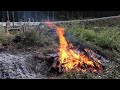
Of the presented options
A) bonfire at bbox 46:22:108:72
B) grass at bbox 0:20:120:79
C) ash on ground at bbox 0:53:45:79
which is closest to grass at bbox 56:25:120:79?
grass at bbox 0:20:120:79

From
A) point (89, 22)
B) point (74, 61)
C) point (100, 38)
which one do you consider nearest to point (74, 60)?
point (74, 61)

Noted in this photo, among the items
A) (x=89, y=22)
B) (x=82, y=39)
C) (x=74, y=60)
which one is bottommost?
(x=74, y=60)

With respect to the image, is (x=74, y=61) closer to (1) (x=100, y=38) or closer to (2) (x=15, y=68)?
(1) (x=100, y=38)

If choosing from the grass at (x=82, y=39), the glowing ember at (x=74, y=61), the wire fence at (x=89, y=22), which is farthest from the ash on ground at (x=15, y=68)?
the wire fence at (x=89, y=22)

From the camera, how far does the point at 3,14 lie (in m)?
5.14

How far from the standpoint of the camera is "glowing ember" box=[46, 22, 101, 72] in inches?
187

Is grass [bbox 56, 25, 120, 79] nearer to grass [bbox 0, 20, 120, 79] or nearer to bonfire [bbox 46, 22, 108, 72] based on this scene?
grass [bbox 0, 20, 120, 79]

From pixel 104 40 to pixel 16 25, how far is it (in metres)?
1.61

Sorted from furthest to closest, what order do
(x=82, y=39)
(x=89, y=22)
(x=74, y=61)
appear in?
(x=89, y=22) → (x=82, y=39) → (x=74, y=61)

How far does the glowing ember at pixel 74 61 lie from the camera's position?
4742mm

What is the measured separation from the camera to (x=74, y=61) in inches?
190

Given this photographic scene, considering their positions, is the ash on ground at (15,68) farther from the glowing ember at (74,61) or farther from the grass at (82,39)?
the glowing ember at (74,61)
